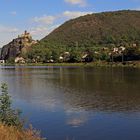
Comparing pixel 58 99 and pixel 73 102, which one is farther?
pixel 58 99

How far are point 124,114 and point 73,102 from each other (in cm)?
1035

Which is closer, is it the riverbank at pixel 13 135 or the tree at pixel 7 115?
the riverbank at pixel 13 135

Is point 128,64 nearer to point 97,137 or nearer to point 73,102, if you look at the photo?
point 73,102

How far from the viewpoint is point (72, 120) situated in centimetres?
3105

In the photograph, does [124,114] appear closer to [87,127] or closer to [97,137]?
[87,127]

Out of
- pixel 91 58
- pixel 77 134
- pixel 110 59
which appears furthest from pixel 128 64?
pixel 77 134

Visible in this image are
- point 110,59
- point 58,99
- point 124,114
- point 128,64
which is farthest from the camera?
point 110,59

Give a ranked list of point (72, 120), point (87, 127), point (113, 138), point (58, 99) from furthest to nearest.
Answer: point (58, 99)
point (72, 120)
point (87, 127)
point (113, 138)

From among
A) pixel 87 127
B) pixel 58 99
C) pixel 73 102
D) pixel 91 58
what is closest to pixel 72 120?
pixel 87 127

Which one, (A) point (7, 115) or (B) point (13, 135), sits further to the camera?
(A) point (7, 115)

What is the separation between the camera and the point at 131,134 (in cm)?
2611

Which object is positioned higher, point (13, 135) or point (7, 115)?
point (7, 115)

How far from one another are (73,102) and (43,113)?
888cm

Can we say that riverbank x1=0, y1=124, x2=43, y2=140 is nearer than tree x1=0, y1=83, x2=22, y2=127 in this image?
Yes
